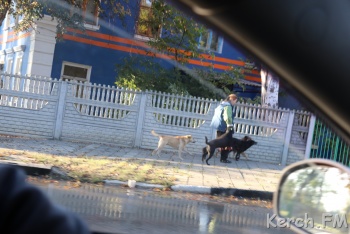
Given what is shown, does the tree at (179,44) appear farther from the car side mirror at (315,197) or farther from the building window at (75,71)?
the building window at (75,71)

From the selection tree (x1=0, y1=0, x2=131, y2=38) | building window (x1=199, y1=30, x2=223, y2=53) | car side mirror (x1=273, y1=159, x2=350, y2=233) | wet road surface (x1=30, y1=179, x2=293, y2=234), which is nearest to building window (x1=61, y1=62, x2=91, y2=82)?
tree (x1=0, y1=0, x2=131, y2=38)

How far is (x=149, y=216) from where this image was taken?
263 inches

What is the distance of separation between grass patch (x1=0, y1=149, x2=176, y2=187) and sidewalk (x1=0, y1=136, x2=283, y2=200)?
0.30 metres

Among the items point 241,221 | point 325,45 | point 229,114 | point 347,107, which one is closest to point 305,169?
point 347,107

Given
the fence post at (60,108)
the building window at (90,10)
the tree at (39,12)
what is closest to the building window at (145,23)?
the building window at (90,10)

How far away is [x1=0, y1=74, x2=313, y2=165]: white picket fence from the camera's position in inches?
602

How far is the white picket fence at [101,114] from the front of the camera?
15.3 metres

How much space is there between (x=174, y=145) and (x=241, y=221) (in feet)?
21.8

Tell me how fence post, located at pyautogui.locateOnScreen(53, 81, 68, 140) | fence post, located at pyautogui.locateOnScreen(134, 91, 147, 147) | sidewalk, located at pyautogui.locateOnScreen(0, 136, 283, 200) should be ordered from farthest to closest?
fence post, located at pyautogui.locateOnScreen(134, 91, 147, 147), fence post, located at pyautogui.locateOnScreen(53, 81, 68, 140), sidewalk, located at pyautogui.locateOnScreen(0, 136, 283, 200)

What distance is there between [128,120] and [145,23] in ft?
40.6

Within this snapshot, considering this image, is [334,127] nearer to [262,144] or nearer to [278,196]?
[278,196]

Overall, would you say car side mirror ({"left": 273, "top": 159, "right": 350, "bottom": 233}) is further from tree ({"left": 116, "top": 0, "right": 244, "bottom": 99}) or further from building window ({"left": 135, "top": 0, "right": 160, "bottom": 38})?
building window ({"left": 135, "top": 0, "right": 160, "bottom": 38})

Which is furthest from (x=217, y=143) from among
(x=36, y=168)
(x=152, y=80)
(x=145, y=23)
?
(x=145, y=23)

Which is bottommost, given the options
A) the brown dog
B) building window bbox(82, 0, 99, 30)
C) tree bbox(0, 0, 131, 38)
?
the brown dog
